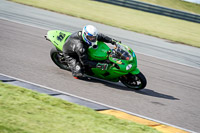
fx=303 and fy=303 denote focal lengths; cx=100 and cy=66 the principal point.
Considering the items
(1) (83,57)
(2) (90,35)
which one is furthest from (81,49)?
(2) (90,35)

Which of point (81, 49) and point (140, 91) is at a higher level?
point (81, 49)

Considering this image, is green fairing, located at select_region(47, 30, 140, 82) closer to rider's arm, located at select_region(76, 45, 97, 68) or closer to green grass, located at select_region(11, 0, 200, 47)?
rider's arm, located at select_region(76, 45, 97, 68)

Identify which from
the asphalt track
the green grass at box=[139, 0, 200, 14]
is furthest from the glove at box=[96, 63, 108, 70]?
the green grass at box=[139, 0, 200, 14]

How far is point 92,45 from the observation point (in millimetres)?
7762

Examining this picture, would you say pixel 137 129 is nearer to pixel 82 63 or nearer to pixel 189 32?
pixel 82 63

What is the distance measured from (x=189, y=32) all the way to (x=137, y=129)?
47.8 ft

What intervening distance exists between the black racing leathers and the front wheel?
2.88 ft

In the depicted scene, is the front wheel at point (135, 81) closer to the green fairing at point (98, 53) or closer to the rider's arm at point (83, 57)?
the green fairing at point (98, 53)

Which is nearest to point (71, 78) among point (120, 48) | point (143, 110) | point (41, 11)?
point (120, 48)

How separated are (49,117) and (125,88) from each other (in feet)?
10.9

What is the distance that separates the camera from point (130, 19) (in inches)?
766

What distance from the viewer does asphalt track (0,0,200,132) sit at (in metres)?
6.58

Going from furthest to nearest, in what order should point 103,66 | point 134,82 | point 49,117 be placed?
point 134,82 → point 103,66 → point 49,117

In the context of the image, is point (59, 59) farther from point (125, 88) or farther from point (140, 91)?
point (140, 91)
